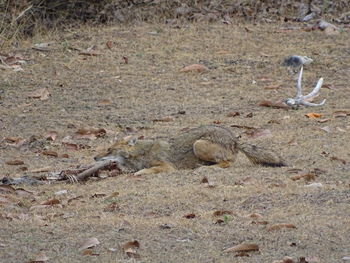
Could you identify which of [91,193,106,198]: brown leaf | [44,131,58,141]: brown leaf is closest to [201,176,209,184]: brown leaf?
[91,193,106,198]: brown leaf

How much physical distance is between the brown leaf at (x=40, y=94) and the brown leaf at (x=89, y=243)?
6559 mm

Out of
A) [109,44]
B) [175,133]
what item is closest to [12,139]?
[175,133]

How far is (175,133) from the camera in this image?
10305mm

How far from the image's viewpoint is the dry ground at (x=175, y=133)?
6059mm

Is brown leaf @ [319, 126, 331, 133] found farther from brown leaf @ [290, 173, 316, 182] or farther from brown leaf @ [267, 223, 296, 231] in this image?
brown leaf @ [267, 223, 296, 231]

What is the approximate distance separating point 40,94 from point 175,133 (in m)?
2.88

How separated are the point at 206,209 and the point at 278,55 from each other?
301 inches

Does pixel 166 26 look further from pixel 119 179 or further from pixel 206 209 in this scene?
pixel 206 209

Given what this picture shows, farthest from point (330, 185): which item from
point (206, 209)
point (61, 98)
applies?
point (61, 98)

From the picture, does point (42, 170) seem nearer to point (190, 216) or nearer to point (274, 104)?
point (190, 216)

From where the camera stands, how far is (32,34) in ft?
53.0

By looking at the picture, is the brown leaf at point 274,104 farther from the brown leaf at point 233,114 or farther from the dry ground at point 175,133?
the brown leaf at point 233,114

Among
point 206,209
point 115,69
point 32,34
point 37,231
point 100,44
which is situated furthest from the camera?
point 32,34

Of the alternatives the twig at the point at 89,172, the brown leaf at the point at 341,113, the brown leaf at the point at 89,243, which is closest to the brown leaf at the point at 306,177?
the twig at the point at 89,172
